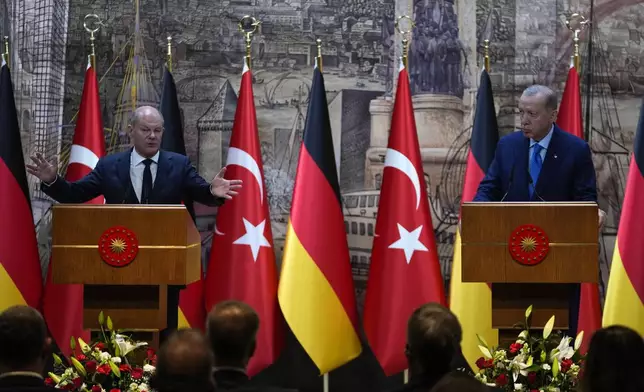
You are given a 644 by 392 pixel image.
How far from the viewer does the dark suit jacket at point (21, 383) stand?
10.0 ft

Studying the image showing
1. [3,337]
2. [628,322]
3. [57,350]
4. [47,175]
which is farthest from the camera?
[57,350]

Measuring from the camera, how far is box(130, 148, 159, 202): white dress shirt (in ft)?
18.7

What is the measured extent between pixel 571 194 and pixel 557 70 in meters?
2.14

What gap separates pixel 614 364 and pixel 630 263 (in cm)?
411

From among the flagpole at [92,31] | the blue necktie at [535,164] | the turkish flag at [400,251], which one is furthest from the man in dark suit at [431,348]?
the flagpole at [92,31]

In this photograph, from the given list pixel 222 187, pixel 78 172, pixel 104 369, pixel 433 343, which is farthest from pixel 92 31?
pixel 433 343

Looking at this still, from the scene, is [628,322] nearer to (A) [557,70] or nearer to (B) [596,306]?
(B) [596,306]

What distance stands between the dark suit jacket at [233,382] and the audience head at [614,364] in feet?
3.27

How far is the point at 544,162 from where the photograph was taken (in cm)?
558

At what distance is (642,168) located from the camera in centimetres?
682

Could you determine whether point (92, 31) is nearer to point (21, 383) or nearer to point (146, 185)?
point (146, 185)

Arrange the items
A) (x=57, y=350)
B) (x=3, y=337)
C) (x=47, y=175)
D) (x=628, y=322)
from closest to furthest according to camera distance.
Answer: (x=3, y=337) → (x=47, y=175) → (x=628, y=322) → (x=57, y=350)

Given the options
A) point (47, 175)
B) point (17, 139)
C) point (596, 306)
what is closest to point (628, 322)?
point (596, 306)

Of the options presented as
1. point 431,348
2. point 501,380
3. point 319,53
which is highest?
point 319,53
